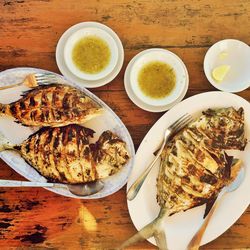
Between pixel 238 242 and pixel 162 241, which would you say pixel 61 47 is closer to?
pixel 162 241

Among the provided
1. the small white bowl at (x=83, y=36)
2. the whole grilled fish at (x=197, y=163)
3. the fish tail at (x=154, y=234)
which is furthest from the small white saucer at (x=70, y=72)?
the fish tail at (x=154, y=234)

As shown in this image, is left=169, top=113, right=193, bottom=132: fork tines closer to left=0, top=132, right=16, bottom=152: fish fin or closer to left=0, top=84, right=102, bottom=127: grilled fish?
left=0, top=84, right=102, bottom=127: grilled fish

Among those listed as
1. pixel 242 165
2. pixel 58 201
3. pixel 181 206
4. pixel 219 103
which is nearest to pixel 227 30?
pixel 219 103

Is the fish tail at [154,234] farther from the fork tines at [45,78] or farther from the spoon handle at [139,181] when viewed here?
the fork tines at [45,78]

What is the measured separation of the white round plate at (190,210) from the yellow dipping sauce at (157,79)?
0.44ft

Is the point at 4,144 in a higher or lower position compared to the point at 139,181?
higher

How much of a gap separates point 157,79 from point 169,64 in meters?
0.10

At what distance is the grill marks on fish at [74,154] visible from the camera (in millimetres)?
3279

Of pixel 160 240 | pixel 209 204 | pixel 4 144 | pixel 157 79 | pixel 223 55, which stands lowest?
pixel 160 240

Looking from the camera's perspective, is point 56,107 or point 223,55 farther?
point 223,55

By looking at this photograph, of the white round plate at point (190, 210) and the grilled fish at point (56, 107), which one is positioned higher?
the grilled fish at point (56, 107)

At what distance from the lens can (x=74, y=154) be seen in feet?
10.8

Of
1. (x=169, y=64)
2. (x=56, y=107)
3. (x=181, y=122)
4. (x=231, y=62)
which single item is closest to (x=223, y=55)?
(x=231, y=62)

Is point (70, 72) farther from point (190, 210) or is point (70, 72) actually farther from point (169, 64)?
point (190, 210)
